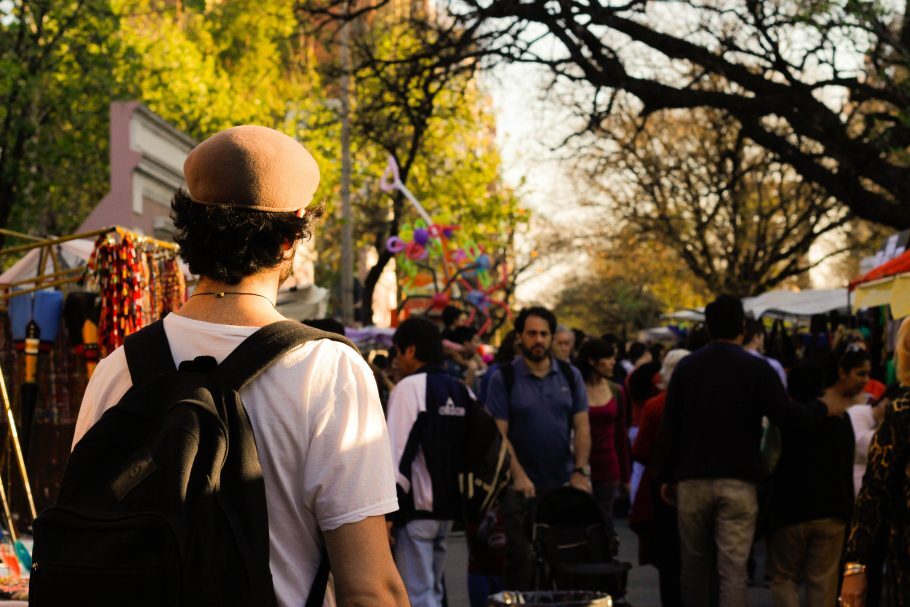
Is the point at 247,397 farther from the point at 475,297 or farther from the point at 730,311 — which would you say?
the point at 475,297

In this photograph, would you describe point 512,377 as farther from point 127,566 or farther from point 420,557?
point 127,566

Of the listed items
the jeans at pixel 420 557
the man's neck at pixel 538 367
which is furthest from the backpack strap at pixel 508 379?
the jeans at pixel 420 557

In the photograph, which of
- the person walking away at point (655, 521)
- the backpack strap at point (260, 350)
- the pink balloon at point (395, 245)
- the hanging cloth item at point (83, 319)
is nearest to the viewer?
the backpack strap at point (260, 350)

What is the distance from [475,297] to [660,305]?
54209 mm

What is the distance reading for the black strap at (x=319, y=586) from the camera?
7.95 feet

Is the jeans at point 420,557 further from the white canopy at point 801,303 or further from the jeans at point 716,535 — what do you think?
the white canopy at point 801,303

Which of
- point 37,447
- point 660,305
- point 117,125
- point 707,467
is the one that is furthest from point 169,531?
point 660,305

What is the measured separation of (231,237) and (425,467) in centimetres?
493

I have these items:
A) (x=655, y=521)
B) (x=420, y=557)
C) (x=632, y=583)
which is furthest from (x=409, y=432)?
(x=632, y=583)

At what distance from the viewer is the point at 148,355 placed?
2461 millimetres

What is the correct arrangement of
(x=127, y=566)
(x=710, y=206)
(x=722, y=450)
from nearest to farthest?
(x=127, y=566), (x=722, y=450), (x=710, y=206)

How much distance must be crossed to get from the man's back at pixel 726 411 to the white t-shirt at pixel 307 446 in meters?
5.29

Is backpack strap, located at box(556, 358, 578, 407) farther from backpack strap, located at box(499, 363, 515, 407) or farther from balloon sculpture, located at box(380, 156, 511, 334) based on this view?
balloon sculpture, located at box(380, 156, 511, 334)

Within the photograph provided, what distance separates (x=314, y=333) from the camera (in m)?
2.44
